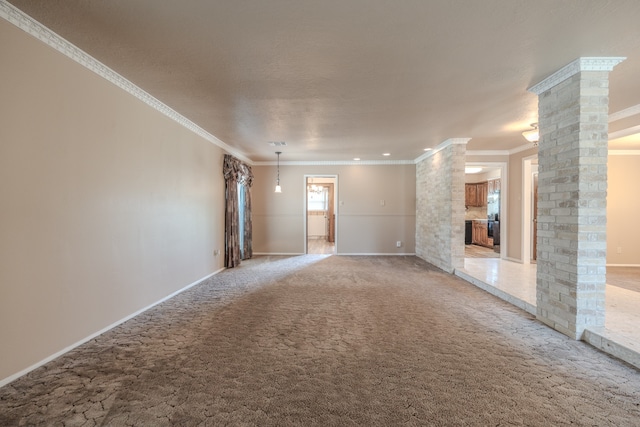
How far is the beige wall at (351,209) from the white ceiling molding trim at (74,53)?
4050mm

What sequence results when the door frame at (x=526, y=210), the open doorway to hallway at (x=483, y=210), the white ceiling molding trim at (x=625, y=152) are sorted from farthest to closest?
the open doorway to hallway at (x=483, y=210) < the door frame at (x=526, y=210) < the white ceiling molding trim at (x=625, y=152)

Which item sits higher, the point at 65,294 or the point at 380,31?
the point at 380,31

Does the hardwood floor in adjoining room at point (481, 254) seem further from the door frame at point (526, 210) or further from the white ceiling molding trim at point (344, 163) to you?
the white ceiling molding trim at point (344, 163)

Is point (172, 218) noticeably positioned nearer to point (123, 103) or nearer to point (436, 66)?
point (123, 103)

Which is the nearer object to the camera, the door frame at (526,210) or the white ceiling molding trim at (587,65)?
the white ceiling molding trim at (587,65)

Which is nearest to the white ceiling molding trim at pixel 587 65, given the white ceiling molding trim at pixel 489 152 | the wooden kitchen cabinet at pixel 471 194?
the white ceiling molding trim at pixel 489 152

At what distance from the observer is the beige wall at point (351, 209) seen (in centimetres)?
785

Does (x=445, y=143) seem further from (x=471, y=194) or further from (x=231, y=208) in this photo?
(x=471, y=194)

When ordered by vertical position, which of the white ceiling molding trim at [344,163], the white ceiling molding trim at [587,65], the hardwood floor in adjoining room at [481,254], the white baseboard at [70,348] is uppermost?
the white ceiling molding trim at [587,65]

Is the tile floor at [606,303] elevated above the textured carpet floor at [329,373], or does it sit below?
above

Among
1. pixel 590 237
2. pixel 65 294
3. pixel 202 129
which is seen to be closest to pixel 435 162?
pixel 590 237

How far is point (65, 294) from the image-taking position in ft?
7.90

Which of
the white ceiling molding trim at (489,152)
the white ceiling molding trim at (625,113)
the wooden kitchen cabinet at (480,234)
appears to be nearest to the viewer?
the white ceiling molding trim at (625,113)

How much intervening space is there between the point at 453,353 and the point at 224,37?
3.06 meters
